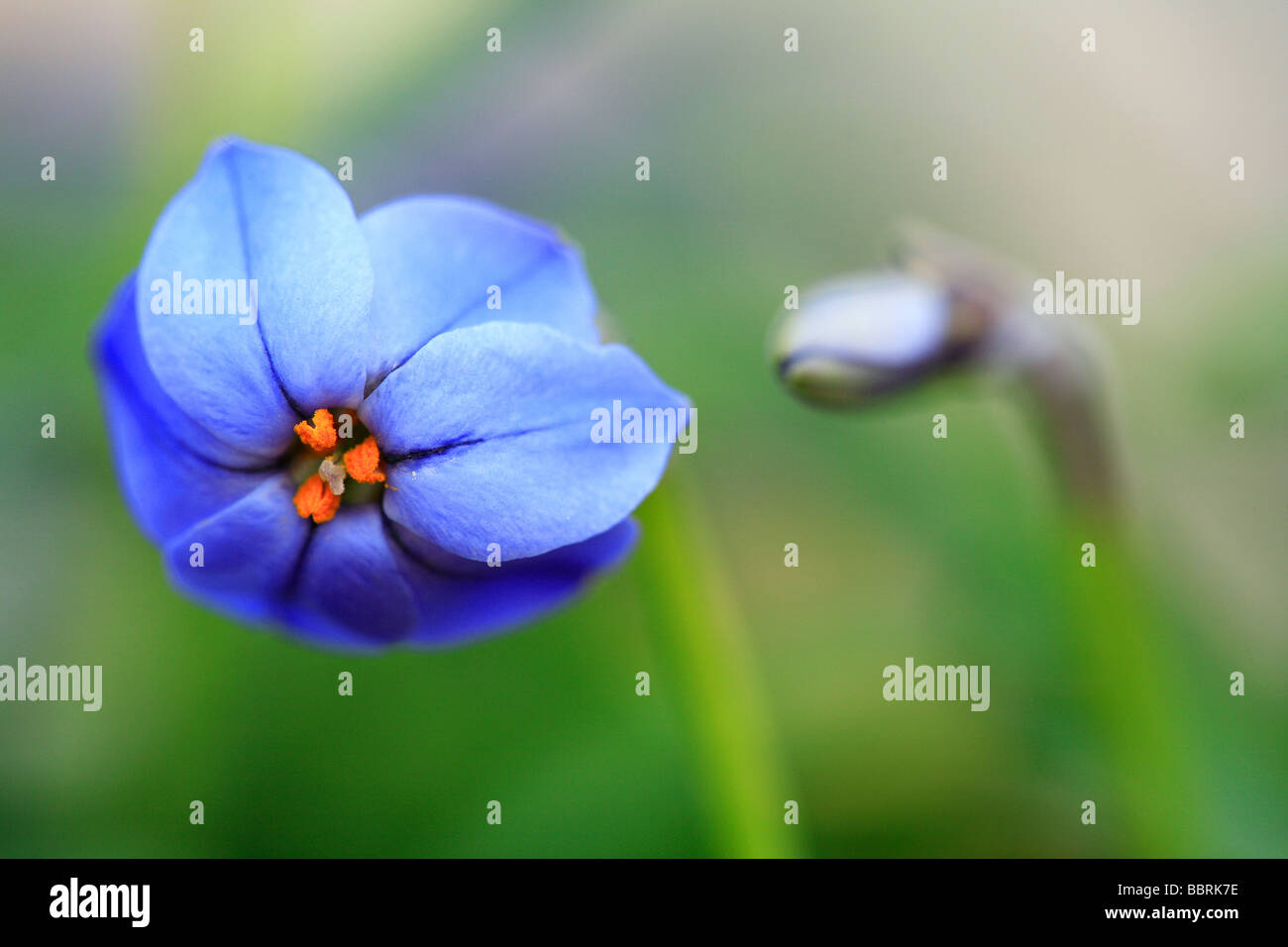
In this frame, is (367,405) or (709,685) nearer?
(367,405)

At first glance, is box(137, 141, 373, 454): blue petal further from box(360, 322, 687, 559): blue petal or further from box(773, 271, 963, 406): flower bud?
box(773, 271, 963, 406): flower bud

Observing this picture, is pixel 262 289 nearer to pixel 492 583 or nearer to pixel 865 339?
pixel 492 583

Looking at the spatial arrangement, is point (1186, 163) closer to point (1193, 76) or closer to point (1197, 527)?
point (1193, 76)

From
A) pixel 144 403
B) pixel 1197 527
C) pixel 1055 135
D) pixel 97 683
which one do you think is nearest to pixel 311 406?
pixel 144 403

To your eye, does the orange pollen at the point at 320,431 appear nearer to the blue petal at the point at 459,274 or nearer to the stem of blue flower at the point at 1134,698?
the blue petal at the point at 459,274

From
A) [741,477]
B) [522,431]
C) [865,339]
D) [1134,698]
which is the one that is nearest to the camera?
[522,431]

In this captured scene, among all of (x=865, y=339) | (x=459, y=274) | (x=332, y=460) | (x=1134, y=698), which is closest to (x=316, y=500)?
(x=332, y=460)

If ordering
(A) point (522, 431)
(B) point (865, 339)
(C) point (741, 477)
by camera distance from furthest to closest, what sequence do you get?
(C) point (741, 477) < (B) point (865, 339) < (A) point (522, 431)
